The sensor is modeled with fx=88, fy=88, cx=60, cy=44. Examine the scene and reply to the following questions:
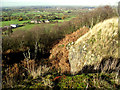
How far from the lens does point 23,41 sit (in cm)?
1330

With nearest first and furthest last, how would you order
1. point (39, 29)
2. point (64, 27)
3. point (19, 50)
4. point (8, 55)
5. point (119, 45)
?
point (119, 45) → point (8, 55) → point (19, 50) → point (39, 29) → point (64, 27)

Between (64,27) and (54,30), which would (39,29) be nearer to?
(54,30)

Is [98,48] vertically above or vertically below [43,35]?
below

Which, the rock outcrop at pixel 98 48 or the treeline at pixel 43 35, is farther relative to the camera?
the treeline at pixel 43 35

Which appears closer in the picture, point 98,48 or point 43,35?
point 98,48

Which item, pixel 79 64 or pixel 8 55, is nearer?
pixel 79 64

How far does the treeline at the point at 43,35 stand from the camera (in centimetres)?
1216

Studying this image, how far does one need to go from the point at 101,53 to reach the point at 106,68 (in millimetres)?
2899

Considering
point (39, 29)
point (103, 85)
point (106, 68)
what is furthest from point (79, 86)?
point (39, 29)

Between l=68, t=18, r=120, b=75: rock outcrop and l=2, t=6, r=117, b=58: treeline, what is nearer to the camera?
l=68, t=18, r=120, b=75: rock outcrop

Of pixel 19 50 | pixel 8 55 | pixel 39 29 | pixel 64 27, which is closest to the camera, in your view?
pixel 8 55

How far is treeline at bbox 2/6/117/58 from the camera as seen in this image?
12.2 meters

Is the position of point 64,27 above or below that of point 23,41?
above

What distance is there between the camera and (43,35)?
15586 mm
